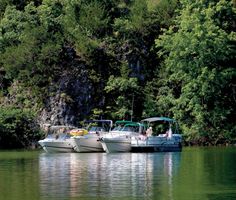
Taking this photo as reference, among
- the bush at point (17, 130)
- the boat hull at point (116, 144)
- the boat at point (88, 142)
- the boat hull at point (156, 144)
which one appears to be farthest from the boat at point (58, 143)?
the bush at point (17, 130)

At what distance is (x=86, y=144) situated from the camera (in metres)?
59.5

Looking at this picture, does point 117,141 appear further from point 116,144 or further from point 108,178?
point 108,178

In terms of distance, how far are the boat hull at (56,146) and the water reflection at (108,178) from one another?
1320 centimetres

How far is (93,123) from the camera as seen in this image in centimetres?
7031

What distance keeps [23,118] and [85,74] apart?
7.88 metres

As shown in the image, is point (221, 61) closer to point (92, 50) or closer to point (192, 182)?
point (92, 50)

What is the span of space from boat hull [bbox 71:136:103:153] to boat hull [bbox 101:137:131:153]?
2335 millimetres

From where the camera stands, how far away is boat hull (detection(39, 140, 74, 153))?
59.9 metres

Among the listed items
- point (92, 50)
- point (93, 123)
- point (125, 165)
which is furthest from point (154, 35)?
point (125, 165)

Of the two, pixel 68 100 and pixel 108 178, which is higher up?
pixel 68 100

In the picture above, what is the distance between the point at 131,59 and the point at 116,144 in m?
19.7

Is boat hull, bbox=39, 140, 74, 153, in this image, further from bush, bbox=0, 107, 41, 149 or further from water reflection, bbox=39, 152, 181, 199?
water reflection, bbox=39, 152, 181, 199

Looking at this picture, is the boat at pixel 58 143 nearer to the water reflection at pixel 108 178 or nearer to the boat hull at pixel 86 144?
the boat hull at pixel 86 144

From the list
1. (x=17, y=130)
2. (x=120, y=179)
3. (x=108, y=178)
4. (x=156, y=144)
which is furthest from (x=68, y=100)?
(x=120, y=179)
